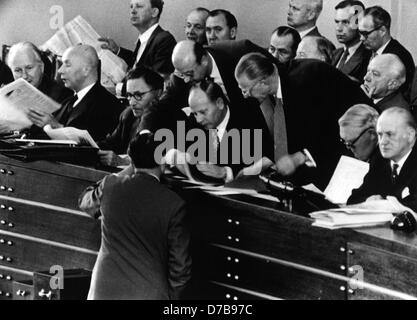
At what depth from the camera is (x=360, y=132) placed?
618 cm

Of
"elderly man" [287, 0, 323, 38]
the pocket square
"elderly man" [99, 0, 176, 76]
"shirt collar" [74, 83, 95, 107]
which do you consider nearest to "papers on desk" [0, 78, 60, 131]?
"shirt collar" [74, 83, 95, 107]

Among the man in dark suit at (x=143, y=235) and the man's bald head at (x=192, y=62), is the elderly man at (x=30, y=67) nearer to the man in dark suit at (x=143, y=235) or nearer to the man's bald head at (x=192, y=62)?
the man's bald head at (x=192, y=62)

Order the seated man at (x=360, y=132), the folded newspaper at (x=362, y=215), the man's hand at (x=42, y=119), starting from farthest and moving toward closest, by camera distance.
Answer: the man's hand at (x=42, y=119) < the seated man at (x=360, y=132) < the folded newspaper at (x=362, y=215)

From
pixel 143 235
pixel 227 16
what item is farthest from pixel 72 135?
pixel 227 16

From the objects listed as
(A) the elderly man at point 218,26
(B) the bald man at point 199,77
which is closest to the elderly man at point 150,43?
(A) the elderly man at point 218,26

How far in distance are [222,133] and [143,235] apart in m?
1.30

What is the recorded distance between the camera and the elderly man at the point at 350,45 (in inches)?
312

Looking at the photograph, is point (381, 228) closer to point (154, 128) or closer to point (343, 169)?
point (343, 169)

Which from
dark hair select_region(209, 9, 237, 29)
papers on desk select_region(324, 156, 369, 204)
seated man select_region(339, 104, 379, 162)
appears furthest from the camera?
dark hair select_region(209, 9, 237, 29)

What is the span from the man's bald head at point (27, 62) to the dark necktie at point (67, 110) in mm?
627

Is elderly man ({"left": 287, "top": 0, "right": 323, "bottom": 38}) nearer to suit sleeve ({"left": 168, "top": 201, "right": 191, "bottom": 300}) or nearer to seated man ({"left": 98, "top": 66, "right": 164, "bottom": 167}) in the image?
seated man ({"left": 98, "top": 66, "right": 164, "bottom": 167})

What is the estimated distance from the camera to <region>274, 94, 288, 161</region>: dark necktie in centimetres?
668

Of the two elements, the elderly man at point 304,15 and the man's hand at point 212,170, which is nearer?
the man's hand at point 212,170

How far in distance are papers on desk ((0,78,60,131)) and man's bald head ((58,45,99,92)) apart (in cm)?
20
